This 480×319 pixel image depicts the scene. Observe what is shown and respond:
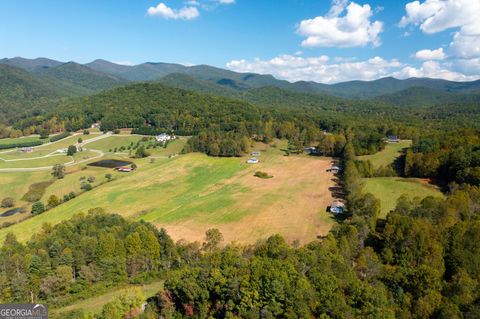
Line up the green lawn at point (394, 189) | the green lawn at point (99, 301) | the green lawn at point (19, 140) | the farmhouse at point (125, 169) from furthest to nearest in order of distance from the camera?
the green lawn at point (19, 140), the farmhouse at point (125, 169), the green lawn at point (394, 189), the green lawn at point (99, 301)

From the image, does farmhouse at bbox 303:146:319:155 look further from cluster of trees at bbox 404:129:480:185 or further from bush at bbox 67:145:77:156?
bush at bbox 67:145:77:156

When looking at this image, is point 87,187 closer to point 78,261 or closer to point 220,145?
point 220,145

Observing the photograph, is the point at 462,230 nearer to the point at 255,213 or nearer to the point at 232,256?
the point at 232,256

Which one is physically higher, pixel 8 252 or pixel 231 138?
pixel 231 138

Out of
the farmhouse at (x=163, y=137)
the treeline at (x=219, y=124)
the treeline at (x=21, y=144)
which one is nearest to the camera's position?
the treeline at (x=219, y=124)

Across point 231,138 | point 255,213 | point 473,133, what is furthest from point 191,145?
point 473,133

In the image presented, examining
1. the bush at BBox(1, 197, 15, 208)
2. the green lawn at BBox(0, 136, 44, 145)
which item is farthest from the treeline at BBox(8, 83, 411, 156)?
the bush at BBox(1, 197, 15, 208)
